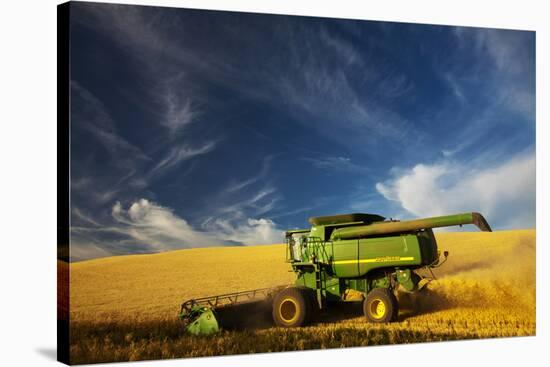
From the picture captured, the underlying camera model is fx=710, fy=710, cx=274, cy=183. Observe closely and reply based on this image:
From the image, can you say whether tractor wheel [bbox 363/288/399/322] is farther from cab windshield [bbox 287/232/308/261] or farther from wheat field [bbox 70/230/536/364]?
cab windshield [bbox 287/232/308/261]

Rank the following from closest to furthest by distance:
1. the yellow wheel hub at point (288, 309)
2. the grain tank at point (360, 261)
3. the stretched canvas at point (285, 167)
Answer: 1. the stretched canvas at point (285, 167)
2. the grain tank at point (360, 261)
3. the yellow wheel hub at point (288, 309)

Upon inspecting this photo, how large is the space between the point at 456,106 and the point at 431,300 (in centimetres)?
496

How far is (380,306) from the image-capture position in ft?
55.3

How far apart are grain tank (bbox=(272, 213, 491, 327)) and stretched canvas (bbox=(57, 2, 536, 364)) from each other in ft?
0.13

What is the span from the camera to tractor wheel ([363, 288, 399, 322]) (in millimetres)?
16578

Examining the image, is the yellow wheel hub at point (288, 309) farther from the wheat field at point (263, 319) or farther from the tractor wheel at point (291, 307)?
the wheat field at point (263, 319)

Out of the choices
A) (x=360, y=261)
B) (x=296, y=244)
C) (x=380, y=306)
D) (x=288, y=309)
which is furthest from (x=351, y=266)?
(x=288, y=309)

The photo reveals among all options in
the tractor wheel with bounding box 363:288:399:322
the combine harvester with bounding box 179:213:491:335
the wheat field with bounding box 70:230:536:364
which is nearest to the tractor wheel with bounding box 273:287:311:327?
the combine harvester with bounding box 179:213:491:335

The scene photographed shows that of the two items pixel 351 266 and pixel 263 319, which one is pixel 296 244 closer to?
pixel 351 266

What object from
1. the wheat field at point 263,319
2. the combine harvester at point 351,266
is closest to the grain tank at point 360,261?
the combine harvester at point 351,266

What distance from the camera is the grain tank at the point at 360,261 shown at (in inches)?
660

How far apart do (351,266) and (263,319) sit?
2.51 m

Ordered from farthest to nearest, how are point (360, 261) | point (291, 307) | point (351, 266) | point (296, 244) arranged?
point (296, 244) < point (351, 266) < point (360, 261) < point (291, 307)

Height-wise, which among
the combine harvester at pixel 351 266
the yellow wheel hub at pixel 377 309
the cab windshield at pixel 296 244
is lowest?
the yellow wheel hub at pixel 377 309
